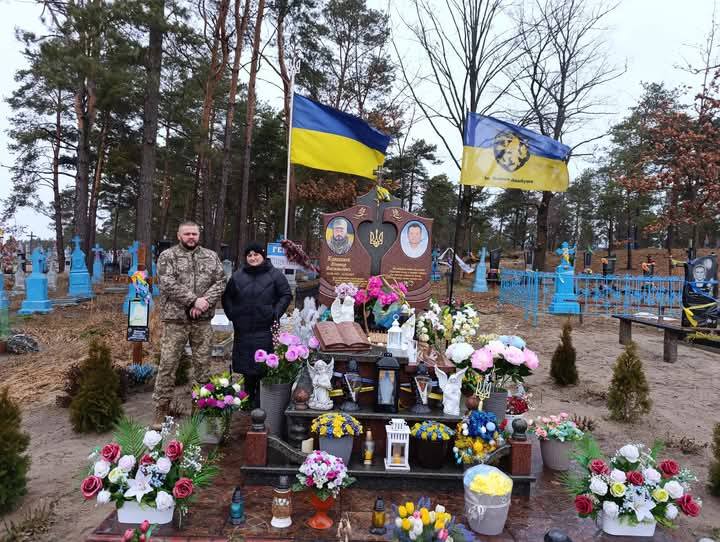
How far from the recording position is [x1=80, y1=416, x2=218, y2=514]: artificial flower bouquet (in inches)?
112

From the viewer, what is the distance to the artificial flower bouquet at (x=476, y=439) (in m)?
3.77

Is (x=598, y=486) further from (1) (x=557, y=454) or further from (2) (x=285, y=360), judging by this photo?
(2) (x=285, y=360)

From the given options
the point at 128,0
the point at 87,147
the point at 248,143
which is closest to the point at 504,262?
the point at 248,143

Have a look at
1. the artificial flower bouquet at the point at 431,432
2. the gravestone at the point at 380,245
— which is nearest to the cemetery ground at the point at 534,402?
the artificial flower bouquet at the point at 431,432

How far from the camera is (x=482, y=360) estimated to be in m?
4.11

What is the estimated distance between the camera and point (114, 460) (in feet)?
9.61

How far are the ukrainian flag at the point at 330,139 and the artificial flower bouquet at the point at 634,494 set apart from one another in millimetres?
5684

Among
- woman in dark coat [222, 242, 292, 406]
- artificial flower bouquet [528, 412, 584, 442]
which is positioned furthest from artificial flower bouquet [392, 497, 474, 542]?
woman in dark coat [222, 242, 292, 406]

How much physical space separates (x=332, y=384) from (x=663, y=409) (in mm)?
4788

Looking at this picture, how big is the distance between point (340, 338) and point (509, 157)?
4.92 m

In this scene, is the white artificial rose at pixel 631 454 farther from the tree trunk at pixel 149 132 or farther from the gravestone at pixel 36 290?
the gravestone at pixel 36 290

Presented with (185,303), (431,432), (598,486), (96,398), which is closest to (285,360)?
(185,303)

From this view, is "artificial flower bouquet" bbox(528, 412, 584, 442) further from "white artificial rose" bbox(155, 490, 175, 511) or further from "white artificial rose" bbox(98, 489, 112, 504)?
"white artificial rose" bbox(98, 489, 112, 504)

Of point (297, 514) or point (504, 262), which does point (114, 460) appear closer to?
point (297, 514)
